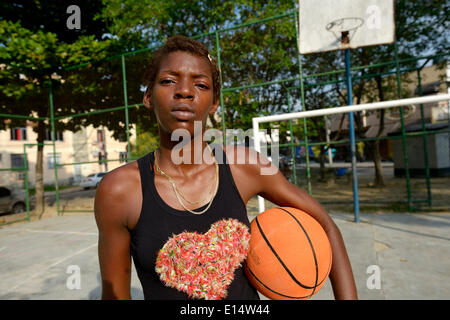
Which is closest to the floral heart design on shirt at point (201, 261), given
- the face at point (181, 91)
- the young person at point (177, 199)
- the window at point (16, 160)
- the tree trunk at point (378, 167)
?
the young person at point (177, 199)

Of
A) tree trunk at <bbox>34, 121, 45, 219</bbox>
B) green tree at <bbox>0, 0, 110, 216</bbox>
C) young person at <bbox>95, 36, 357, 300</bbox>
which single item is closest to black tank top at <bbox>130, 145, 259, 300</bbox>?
young person at <bbox>95, 36, 357, 300</bbox>

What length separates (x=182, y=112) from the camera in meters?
1.17

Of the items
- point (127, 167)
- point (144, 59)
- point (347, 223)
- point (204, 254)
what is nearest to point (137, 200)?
point (127, 167)

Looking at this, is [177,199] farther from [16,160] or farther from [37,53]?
[16,160]

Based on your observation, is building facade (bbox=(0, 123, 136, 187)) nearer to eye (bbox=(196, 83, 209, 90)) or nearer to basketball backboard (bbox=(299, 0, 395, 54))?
basketball backboard (bbox=(299, 0, 395, 54))

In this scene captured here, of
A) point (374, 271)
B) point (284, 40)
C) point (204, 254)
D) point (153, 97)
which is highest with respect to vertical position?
point (284, 40)

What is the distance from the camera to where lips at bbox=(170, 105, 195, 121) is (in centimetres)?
117

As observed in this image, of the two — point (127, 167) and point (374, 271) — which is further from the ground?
point (127, 167)

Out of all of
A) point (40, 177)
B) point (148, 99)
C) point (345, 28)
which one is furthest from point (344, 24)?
point (40, 177)

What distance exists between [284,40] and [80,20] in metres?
7.47

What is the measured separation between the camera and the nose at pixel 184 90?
1.17 meters

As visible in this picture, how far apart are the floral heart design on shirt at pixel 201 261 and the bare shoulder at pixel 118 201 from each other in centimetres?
19

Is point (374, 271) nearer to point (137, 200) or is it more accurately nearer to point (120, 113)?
point (137, 200)

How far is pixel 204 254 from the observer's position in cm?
118
